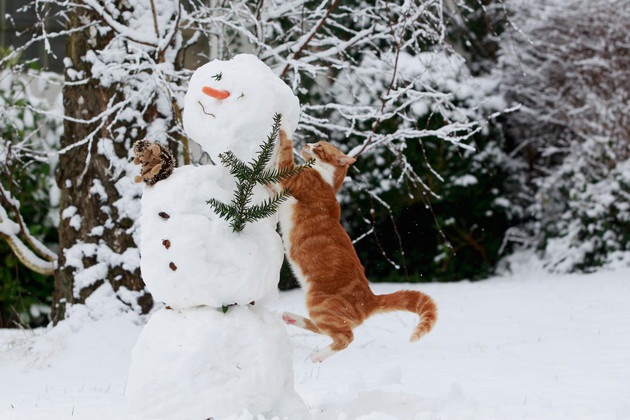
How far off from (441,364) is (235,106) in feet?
8.36

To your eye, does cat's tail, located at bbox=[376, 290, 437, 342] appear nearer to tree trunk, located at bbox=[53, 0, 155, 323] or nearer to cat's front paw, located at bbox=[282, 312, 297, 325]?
cat's front paw, located at bbox=[282, 312, 297, 325]

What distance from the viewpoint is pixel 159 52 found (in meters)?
4.48

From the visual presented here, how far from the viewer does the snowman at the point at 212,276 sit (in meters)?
2.79

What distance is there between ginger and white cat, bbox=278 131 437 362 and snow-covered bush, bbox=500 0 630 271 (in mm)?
5412

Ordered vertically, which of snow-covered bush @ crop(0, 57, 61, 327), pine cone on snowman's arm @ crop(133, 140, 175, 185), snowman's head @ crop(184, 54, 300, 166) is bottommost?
snow-covered bush @ crop(0, 57, 61, 327)

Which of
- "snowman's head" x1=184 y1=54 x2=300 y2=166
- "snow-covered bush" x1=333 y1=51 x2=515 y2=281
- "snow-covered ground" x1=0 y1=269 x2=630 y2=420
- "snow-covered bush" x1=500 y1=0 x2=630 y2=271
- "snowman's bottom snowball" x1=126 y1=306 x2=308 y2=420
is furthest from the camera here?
"snow-covered bush" x1=500 y1=0 x2=630 y2=271

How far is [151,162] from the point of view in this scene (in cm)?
293

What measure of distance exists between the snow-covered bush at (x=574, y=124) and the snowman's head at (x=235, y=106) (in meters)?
5.46

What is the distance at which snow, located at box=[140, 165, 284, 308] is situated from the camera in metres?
2.82

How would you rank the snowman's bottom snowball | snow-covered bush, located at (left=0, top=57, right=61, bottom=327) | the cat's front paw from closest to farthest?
1. the snowman's bottom snowball
2. the cat's front paw
3. snow-covered bush, located at (left=0, top=57, right=61, bottom=327)

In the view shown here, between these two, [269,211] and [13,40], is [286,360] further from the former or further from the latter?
[13,40]

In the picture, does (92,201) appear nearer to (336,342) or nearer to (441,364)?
(441,364)

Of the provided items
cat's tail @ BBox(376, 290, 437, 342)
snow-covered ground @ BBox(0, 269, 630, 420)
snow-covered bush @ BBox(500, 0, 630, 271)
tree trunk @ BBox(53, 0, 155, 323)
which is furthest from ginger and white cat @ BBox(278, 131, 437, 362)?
snow-covered bush @ BBox(500, 0, 630, 271)

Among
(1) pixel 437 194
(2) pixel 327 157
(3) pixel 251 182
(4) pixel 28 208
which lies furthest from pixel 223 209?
(1) pixel 437 194
